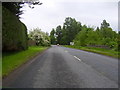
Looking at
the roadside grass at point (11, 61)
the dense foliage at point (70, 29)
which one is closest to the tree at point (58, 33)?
the dense foliage at point (70, 29)

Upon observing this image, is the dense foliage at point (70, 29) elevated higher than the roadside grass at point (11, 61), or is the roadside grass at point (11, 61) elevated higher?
the dense foliage at point (70, 29)

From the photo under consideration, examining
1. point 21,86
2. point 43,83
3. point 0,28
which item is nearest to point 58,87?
point 43,83

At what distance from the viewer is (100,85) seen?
21.5ft

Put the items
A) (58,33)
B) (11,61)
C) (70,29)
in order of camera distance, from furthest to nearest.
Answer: (58,33)
(70,29)
(11,61)

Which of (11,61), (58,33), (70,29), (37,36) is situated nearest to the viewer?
(11,61)

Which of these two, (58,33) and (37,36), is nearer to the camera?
(37,36)

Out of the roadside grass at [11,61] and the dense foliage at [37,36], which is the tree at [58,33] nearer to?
the dense foliage at [37,36]

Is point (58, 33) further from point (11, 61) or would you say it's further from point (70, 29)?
point (11, 61)

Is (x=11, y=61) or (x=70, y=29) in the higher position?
(x=70, y=29)

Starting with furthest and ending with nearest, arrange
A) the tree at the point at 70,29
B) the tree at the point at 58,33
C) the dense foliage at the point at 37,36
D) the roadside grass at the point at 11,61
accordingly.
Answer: the tree at the point at 58,33 → the tree at the point at 70,29 → the dense foliage at the point at 37,36 → the roadside grass at the point at 11,61

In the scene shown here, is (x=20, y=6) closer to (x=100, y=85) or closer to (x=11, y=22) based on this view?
(x=11, y=22)

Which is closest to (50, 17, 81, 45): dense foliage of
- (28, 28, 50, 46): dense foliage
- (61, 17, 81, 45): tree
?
(61, 17, 81, 45): tree

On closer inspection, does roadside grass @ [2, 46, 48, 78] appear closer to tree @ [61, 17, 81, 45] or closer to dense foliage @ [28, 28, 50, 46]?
dense foliage @ [28, 28, 50, 46]

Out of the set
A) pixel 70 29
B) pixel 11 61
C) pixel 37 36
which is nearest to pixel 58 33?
pixel 70 29
